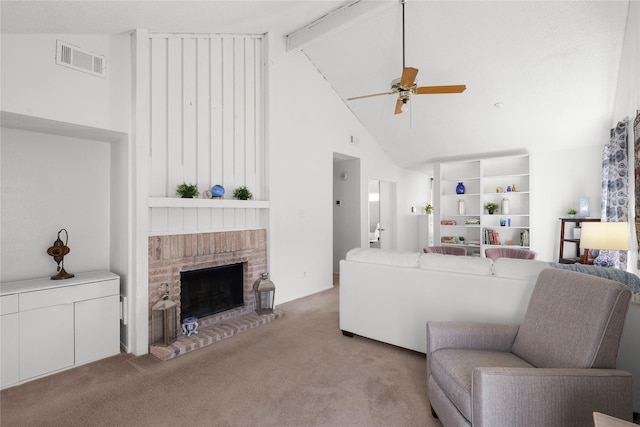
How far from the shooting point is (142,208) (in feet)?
9.55

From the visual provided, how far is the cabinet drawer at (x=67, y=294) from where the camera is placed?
2.42 metres

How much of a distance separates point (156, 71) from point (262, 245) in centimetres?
223

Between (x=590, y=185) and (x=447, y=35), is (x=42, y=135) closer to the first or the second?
(x=447, y=35)

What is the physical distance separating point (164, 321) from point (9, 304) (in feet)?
3.59

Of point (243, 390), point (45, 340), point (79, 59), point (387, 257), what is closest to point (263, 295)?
point (243, 390)

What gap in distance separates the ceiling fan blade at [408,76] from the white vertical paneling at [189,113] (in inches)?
87.4

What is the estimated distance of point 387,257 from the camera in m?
2.94

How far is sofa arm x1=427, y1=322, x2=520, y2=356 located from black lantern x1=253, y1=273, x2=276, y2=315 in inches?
88.7

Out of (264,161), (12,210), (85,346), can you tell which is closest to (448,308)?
(264,161)

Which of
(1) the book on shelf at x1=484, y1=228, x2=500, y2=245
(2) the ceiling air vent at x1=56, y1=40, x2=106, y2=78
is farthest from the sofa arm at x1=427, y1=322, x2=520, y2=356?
(1) the book on shelf at x1=484, y1=228, x2=500, y2=245

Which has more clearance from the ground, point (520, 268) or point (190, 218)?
point (190, 218)

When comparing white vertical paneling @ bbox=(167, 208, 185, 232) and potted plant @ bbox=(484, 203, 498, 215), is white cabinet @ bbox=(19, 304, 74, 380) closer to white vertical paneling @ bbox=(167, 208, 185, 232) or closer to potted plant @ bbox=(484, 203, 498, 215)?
white vertical paneling @ bbox=(167, 208, 185, 232)

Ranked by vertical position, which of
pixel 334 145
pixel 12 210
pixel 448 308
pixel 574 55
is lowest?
pixel 448 308

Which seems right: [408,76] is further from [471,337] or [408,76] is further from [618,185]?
[618,185]
